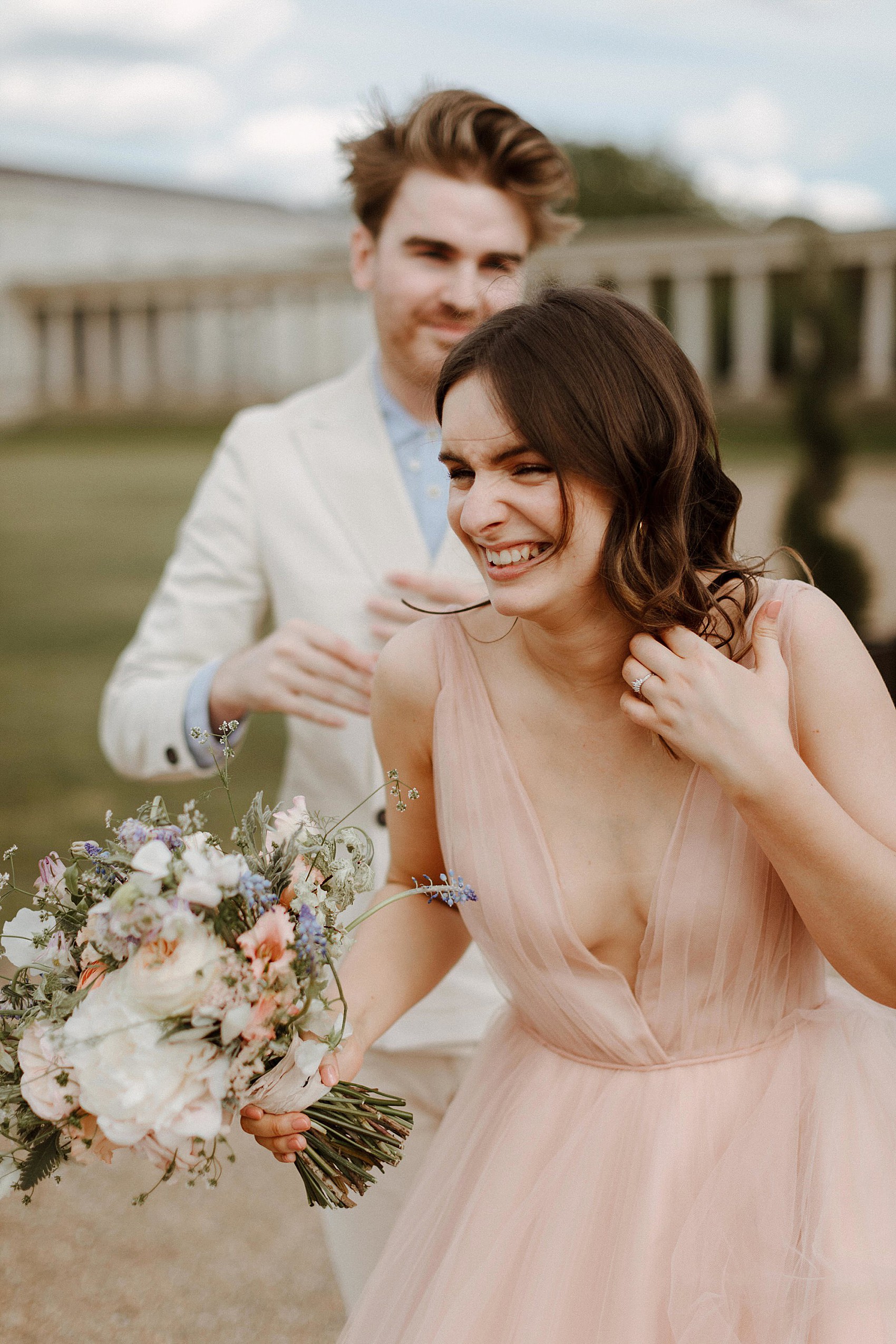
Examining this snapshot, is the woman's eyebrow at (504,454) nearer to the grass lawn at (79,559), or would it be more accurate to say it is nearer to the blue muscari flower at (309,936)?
the blue muscari flower at (309,936)

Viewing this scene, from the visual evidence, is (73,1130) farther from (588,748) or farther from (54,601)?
(54,601)

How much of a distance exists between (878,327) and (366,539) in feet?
17.3

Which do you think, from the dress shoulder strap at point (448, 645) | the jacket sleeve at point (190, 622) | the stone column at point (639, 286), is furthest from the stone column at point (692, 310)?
the dress shoulder strap at point (448, 645)

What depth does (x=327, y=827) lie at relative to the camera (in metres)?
1.60

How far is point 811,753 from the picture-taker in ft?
5.49

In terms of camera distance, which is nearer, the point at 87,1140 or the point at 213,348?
the point at 87,1140

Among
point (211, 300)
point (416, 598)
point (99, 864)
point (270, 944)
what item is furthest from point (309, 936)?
point (211, 300)

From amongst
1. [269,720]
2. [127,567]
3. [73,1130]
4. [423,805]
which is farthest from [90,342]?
[73,1130]

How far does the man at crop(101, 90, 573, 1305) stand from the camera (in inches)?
99.2

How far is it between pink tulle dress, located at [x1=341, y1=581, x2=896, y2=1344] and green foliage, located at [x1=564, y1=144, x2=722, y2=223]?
15315 millimetres

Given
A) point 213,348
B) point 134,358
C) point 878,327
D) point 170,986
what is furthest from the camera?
point 134,358

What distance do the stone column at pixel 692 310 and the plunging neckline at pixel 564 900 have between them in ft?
19.2

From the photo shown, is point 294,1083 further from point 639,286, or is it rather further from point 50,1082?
point 639,286

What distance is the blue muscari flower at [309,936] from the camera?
52.6 inches
